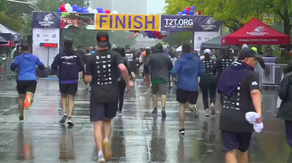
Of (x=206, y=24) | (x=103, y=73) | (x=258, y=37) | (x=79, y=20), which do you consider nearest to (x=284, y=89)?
(x=103, y=73)

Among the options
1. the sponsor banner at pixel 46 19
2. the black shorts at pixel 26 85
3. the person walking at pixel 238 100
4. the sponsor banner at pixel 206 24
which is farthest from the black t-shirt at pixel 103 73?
the sponsor banner at pixel 46 19

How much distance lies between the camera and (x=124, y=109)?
14.6 meters

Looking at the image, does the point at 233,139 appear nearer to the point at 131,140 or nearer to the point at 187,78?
the point at 131,140

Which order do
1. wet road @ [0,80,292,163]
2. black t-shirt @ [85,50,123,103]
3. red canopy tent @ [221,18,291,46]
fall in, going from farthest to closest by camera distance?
1. red canopy tent @ [221,18,291,46]
2. wet road @ [0,80,292,163]
3. black t-shirt @ [85,50,123,103]

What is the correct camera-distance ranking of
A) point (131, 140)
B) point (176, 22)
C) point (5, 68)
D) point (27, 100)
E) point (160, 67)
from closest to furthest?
1. point (131, 140)
2. point (27, 100)
3. point (160, 67)
4. point (5, 68)
5. point (176, 22)

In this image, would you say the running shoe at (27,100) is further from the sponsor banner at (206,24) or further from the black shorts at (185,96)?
the sponsor banner at (206,24)

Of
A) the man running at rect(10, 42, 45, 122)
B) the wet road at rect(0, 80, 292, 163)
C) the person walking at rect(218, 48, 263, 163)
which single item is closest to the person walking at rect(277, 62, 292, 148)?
the wet road at rect(0, 80, 292, 163)

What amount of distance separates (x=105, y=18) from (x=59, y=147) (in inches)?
847

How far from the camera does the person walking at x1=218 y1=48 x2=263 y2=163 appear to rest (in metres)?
6.15

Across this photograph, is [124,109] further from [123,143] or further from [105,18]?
[105,18]

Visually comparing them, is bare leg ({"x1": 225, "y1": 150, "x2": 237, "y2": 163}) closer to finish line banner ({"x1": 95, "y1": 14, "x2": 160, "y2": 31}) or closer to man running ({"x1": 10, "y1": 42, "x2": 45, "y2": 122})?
man running ({"x1": 10, "y1": 42, "x2": 45, "y2": 122})

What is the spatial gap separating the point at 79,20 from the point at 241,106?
80.3ft

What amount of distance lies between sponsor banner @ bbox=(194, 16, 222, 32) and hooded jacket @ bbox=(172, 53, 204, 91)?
1936 cm

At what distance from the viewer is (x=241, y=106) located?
244 inches
